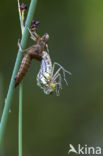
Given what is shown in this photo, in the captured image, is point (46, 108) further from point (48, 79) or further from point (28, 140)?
point (48, 79)

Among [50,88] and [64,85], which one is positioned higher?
[64,85]

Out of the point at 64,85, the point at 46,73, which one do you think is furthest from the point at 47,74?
the point at 64,85

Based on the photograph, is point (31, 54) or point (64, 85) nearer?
point (31, 54)

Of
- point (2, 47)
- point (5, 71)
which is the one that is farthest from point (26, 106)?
point (2, 47)

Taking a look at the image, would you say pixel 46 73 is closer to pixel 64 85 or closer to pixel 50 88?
pixel 50 88

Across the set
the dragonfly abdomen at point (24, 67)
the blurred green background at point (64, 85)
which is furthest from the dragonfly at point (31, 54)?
the blurred green background at point (64, 85)

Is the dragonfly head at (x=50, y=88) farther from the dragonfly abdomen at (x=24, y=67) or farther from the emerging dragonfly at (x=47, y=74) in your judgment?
the dragonfly abdomen at (x=24, y=67)

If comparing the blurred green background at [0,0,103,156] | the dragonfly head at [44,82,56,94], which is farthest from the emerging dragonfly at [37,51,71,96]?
the blurred green background at [0,0,103,156]

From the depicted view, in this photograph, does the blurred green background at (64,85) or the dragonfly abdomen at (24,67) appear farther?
the blurred green background at (64,85)
